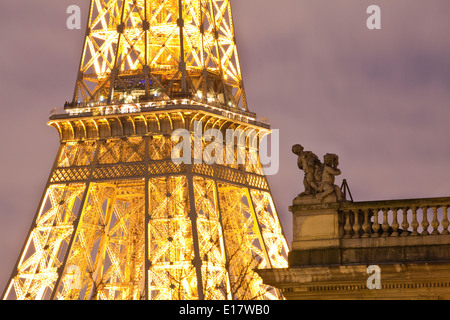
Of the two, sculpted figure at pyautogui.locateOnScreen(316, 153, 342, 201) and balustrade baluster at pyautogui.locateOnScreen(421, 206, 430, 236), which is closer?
balustrade baluster at pyautogui.locateOnScreen(421, 206, 430, 236)

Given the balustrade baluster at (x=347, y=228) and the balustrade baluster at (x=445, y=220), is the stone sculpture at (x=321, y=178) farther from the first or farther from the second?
the balustrade baluster at (x=445, y=220)

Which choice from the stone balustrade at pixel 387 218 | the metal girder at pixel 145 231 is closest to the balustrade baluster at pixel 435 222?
the stone balustrade at pixel 387 218

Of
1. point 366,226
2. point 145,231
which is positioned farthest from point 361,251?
point 145,231

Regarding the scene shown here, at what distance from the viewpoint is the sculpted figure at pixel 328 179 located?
3228 centimetres

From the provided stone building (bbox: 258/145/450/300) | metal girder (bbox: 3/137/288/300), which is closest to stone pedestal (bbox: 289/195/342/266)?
stone building (bbox: 258/145/450/300)

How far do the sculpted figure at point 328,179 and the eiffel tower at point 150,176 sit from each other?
67.8 m

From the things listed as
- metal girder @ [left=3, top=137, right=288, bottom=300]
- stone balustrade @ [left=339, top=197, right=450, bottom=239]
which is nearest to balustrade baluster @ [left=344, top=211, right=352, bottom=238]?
stone balustrade @ [left=339, top=197, right=450, bottom=239]

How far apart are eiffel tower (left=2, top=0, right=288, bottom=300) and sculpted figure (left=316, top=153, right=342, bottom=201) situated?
67816mm

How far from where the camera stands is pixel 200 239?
336 ft

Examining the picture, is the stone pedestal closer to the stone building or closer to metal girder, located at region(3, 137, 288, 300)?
the stone building

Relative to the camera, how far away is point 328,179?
106 feet

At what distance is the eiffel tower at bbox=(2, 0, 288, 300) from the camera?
337ft

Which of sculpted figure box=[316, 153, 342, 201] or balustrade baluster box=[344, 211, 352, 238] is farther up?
sculpted figure box=[316, 153, 342, 201]
